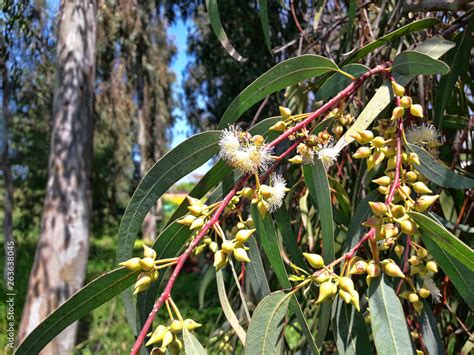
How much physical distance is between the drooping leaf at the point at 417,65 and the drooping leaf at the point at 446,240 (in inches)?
8.4

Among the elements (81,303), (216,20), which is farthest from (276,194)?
(216,20)

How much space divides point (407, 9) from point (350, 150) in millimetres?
476

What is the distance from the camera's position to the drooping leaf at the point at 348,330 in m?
0.65

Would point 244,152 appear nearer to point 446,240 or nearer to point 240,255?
point 240,255

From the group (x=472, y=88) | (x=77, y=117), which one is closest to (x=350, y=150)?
(x=472, y=88)

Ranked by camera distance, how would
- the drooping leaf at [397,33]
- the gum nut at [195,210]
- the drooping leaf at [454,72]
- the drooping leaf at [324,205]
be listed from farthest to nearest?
the drooping leaf at [454,72] < the drooping leaf at [397,33] < the drooping leaf at [324,205] < the gum nut at [195,210]

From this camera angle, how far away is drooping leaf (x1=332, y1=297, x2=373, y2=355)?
2.14 ft

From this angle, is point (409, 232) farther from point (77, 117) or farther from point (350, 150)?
point (77, 117)

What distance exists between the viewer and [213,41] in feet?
13.2

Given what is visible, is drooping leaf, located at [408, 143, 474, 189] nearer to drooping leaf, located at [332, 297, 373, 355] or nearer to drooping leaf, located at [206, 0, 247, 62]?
drooping leaf, located at [332, 297, 373, 355]

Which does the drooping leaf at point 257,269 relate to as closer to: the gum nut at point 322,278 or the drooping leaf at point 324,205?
the drooping leaf at point 324,205

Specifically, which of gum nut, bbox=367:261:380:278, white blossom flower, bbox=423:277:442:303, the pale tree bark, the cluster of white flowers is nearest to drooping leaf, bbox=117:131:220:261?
the cluster of white flowers

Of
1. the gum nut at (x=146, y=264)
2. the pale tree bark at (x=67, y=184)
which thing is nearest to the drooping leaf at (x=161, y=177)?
→ the gum nut at (x=146, y=264)

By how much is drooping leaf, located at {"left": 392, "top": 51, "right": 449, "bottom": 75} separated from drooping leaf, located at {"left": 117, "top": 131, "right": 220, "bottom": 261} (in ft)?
0.89
